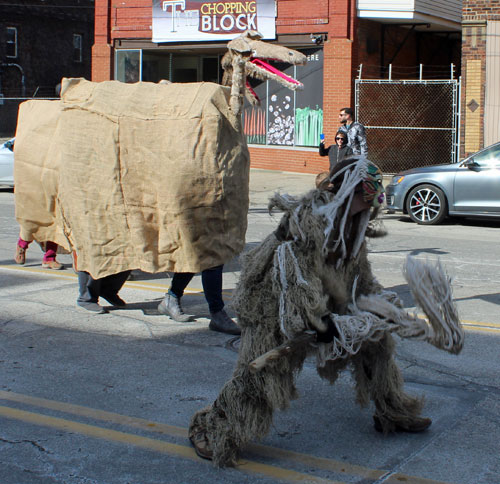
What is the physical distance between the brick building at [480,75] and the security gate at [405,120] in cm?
57

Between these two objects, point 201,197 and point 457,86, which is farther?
point 457,86

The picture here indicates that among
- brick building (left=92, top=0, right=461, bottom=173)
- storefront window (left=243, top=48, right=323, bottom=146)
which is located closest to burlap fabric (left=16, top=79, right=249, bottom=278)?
brick building (left=92, top=0, right=461, bottom=173)

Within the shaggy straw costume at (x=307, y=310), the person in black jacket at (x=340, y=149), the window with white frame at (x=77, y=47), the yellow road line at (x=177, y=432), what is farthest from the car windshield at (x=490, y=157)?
the window with white frame at (x=77, y=47)

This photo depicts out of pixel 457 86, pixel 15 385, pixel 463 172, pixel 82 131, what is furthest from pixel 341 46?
pixel 15 385

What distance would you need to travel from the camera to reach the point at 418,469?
3.97 metres

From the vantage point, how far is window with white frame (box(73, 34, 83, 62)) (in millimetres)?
41625

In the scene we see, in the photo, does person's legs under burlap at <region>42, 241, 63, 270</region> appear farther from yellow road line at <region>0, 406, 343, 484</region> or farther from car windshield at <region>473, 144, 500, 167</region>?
car windshield at <region>473, 144, 500, 167</region>

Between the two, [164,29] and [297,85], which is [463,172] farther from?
[164,29]

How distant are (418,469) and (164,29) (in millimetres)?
20490

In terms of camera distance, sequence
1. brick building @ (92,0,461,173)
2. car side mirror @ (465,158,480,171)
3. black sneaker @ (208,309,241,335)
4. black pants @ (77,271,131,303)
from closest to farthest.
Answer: black sneaker @ (208,309,241,335) < black pants @ (77,271,131,303) < car side mirror @ (465,158,480,171) < brick building @ (92,0,461,173)

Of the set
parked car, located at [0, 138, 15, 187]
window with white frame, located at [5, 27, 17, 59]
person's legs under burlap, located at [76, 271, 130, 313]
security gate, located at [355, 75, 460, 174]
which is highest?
window with white frame, located at [5, 27, 17, 59]

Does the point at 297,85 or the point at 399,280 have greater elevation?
the point at 297,85

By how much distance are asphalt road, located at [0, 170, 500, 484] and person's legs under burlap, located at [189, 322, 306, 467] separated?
161mm

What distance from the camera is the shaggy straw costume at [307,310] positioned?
384cm
